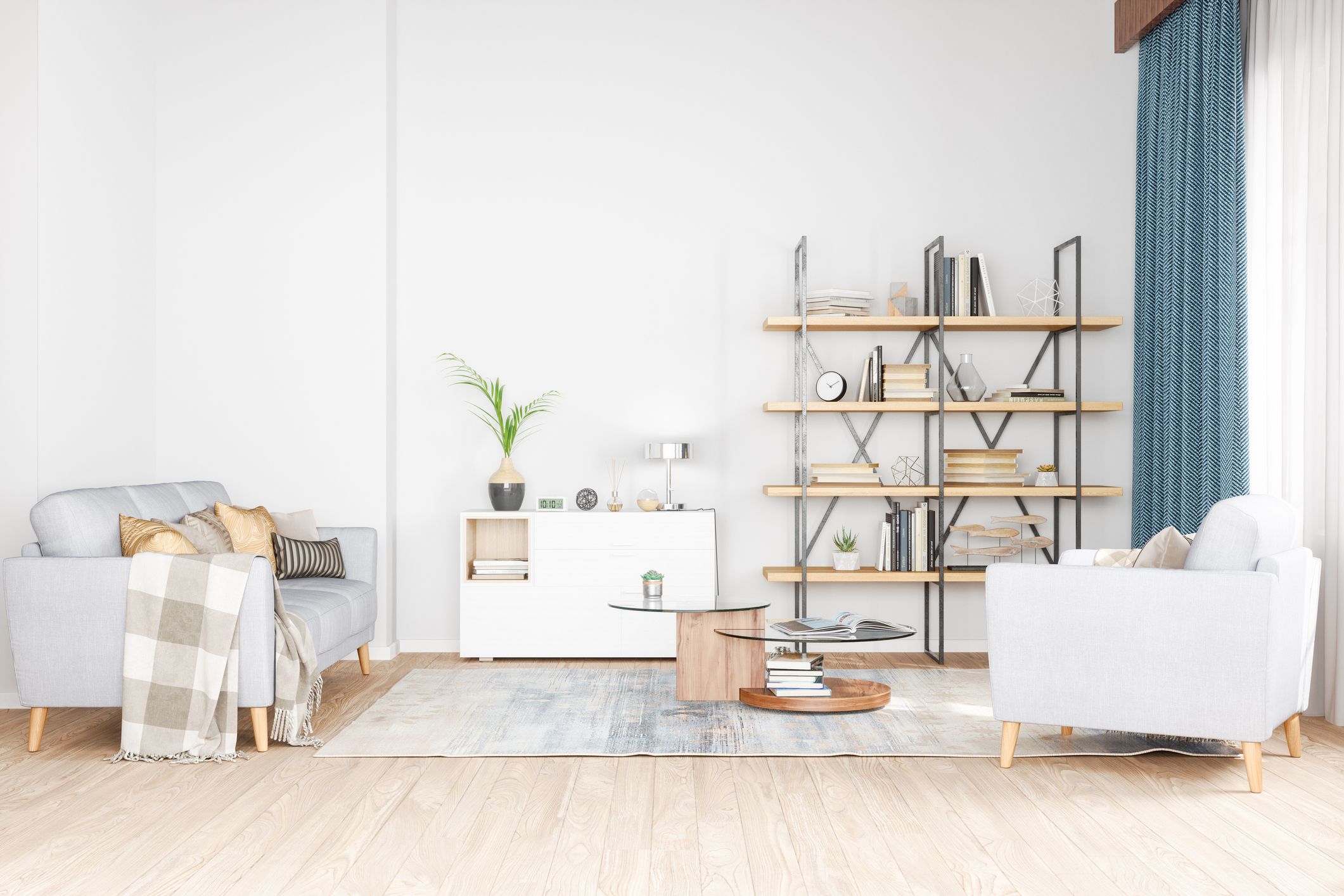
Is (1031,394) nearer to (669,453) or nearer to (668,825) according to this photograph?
(669,453)

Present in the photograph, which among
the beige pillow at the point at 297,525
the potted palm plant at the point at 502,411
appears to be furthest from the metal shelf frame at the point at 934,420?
the beige pillow at the point at 297,525

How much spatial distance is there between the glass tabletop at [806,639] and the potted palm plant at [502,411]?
5.06 feet

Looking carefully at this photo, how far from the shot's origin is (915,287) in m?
5.09

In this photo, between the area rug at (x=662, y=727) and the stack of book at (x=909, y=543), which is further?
the stack of book at (x=909, y=543)

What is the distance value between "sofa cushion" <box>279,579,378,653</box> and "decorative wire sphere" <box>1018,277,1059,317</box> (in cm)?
346

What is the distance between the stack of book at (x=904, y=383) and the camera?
4.77 m

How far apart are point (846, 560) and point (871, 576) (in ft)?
0.58

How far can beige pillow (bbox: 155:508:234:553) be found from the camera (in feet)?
12.4

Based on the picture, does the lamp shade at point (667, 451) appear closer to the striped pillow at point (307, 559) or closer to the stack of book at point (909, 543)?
the stack of book at point (909, 543)

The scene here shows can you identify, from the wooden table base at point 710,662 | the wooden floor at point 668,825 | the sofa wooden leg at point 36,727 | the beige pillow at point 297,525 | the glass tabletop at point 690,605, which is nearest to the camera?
the wooden floor at point 668,825

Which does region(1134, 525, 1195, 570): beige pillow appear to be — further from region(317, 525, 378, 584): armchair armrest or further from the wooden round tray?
region(317, 525, 378, 584): armchair armrest

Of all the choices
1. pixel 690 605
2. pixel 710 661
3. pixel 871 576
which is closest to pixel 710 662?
pixel 710 661

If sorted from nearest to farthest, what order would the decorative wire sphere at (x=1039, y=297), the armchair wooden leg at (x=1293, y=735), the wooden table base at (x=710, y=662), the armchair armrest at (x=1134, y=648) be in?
the armchair armrest at (x=1134, y=648), the armchair wooden leg at (x=1293, y=735), the wooden table base at (x=710, y=662), the decorative wire sphere at (x=1039, y=297)

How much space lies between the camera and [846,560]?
4.83m
